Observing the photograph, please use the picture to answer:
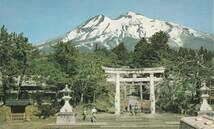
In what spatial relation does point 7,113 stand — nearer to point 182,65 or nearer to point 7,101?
point 7,101

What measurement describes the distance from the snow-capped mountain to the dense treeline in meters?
96.4

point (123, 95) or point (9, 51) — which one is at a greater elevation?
point (9, 51)

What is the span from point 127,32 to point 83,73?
114017 mm

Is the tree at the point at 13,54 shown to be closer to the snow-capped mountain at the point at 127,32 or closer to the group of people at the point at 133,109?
the group of people at the point at 133,109

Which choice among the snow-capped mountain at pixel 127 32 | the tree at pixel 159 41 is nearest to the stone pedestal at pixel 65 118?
the tree at pixel 159 41

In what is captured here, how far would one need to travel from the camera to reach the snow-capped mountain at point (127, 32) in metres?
136

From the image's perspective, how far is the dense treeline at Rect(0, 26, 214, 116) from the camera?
29.8 m

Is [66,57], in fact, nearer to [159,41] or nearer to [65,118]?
[65,118]

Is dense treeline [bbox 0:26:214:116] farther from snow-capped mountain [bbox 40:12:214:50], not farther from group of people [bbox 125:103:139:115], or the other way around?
snow-capped mountain [bbox 40:12:214:50]

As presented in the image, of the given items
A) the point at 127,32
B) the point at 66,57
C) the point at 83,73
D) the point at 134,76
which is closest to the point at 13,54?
the point at 66,57

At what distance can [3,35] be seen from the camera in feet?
98.9

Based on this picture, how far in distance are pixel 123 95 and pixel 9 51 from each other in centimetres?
1000

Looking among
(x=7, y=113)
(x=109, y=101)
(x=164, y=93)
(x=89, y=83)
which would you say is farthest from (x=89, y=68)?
(x=7, y=113)

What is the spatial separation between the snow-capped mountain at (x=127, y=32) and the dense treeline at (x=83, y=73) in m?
96.4
